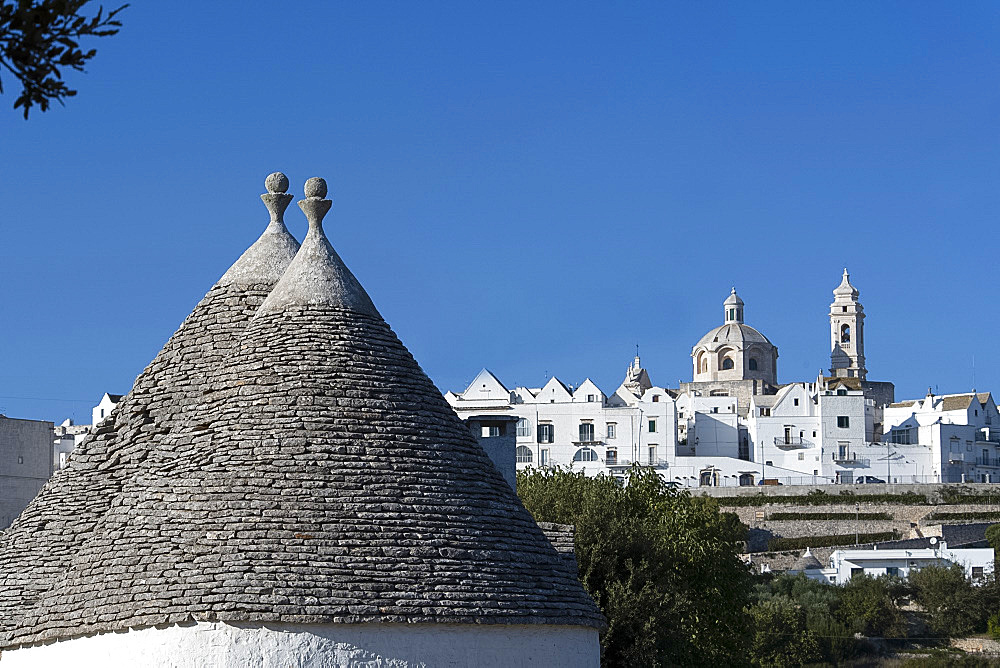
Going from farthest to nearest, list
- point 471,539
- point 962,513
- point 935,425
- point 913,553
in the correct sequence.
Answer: point 935,425
point 962,513
point 913,553
point 471,539

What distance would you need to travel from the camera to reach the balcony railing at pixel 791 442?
111 m

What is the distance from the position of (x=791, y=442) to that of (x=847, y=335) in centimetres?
3477

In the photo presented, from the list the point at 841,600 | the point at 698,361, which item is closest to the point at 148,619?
the point at 841,600

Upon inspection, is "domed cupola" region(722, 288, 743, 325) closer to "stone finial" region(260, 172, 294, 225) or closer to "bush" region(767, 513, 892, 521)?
"bush" region(767, 513, 892, 521)

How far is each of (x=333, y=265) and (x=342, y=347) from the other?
59.8 inches

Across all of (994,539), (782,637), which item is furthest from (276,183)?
(994,539)

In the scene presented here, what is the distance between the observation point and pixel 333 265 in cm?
1936

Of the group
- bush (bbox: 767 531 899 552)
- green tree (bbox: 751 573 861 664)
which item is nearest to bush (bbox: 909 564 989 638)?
green tree (bbox: 751 573 861 664)

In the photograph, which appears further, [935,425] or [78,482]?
[935,425]

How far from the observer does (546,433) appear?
108m

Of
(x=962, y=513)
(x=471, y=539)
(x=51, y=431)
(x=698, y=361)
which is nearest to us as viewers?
(x=471, y=539)

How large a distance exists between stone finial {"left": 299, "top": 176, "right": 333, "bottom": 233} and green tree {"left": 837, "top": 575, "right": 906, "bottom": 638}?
156 ft

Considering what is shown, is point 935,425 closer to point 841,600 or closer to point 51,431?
point 841,600

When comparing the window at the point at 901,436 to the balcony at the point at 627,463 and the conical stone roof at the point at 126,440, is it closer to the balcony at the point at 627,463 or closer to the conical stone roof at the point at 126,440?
the balcony at the point at 627,463
